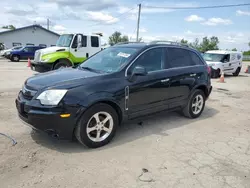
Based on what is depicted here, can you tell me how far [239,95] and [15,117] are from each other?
8.05 m

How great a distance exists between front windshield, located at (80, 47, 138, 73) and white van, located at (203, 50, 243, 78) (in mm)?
11448

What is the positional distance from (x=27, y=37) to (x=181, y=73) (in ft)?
125

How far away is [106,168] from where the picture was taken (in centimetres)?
337

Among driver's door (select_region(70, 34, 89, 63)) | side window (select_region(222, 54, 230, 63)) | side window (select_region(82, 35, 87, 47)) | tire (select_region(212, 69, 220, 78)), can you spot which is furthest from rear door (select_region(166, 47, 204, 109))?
side window (select_region(222, 54, 230, 63))

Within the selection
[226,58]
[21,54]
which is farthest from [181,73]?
A: [21,54]

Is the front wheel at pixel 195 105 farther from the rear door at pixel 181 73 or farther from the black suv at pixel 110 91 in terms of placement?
the rear door at pixel 181 73

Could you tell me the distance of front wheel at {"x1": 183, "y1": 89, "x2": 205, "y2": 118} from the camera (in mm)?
5652

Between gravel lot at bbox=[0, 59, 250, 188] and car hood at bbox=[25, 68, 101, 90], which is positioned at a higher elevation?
car hood at bbox=[25, 68, 101, 90]

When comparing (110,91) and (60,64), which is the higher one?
(60,64)

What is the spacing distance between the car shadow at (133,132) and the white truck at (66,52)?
782cm

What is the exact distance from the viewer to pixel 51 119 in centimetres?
350

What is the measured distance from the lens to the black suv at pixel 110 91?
3561 millimetres

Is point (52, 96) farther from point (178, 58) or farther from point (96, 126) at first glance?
point (178, 58)

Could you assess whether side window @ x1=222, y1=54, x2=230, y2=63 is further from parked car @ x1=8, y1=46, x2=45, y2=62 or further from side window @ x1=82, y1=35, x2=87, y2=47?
parked car @ x1=8, y1=46, x2=45, y2=62
